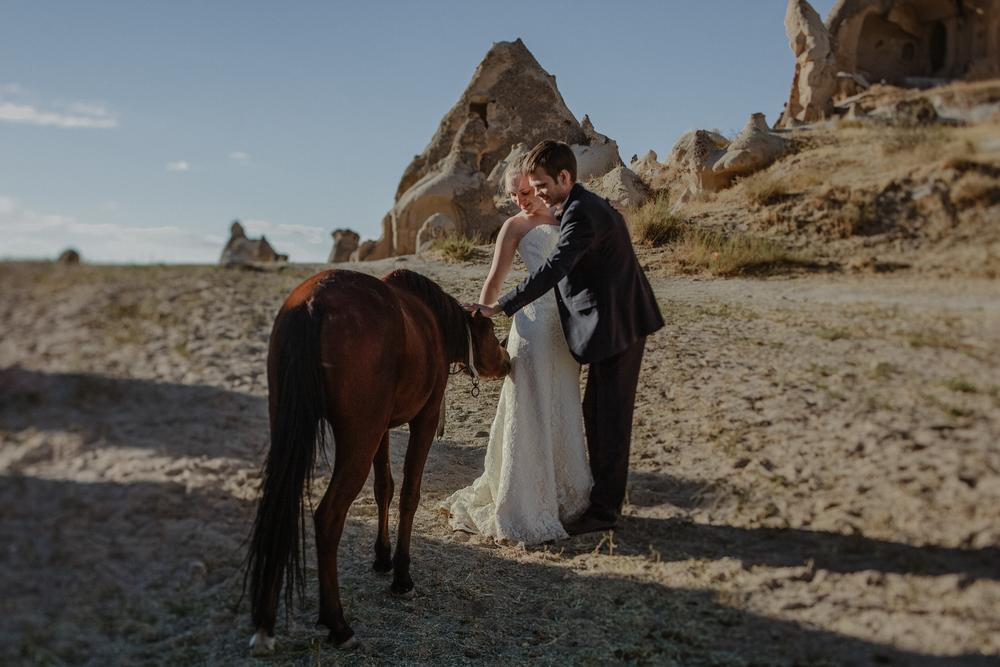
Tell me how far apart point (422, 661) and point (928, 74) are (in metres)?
31.7

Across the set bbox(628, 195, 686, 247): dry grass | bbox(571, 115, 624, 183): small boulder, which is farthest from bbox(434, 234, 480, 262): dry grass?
bbox(571, 115, 624, 183): small boulder

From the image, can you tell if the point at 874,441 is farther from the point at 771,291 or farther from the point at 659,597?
the point at 771,291

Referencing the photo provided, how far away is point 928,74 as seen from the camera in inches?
1100

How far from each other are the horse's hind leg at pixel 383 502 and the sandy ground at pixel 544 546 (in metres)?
0.10

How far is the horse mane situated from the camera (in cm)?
424

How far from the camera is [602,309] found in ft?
14.4

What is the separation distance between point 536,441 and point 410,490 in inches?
36.1

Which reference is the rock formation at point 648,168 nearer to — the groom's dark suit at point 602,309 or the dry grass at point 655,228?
the dry grass at point 655,228

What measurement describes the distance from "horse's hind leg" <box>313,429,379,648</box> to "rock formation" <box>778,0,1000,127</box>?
886 inches

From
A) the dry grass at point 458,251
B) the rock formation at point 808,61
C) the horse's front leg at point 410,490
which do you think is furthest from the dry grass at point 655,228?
the rock formation at point 808,61

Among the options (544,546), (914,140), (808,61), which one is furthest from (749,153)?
(808,61)

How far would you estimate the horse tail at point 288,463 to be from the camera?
9.89 ft

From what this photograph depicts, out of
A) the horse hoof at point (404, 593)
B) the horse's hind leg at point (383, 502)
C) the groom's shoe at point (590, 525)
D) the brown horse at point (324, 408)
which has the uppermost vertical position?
the brown horse at point (324, 408)

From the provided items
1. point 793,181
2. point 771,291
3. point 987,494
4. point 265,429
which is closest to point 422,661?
point 987,494
